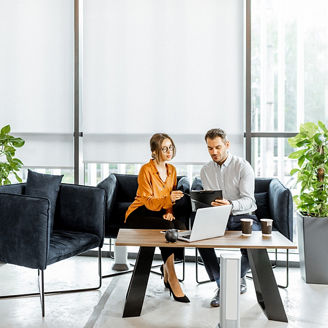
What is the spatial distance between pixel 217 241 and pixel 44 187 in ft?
5.54

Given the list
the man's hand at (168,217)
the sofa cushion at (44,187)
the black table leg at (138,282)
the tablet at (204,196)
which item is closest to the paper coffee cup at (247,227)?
the tablet at (204,196)

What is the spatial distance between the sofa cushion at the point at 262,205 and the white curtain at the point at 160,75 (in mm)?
570

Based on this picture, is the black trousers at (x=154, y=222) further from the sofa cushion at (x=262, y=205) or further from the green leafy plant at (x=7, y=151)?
the green leafy plant at (x=7, y=151)

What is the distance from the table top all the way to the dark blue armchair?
0.56 m

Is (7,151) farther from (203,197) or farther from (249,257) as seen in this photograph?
(249,257)

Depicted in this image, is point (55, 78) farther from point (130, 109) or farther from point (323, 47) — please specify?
point (323, 47)

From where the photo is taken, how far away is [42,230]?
3146 mm

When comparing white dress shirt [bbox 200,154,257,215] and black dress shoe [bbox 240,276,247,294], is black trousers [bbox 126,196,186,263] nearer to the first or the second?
white dress shirt [bbox 200,154,257,215]

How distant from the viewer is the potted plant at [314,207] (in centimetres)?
380

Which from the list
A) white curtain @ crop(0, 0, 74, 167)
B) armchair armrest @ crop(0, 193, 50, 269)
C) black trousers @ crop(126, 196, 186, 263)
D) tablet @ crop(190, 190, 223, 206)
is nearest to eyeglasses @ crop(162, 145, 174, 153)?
black trousers @ crop(126, 196, 186, 263)

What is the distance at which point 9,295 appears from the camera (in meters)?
3.51

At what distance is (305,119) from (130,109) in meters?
1.71

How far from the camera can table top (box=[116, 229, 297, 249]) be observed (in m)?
2.71

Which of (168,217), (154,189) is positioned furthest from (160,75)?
(168,217)
